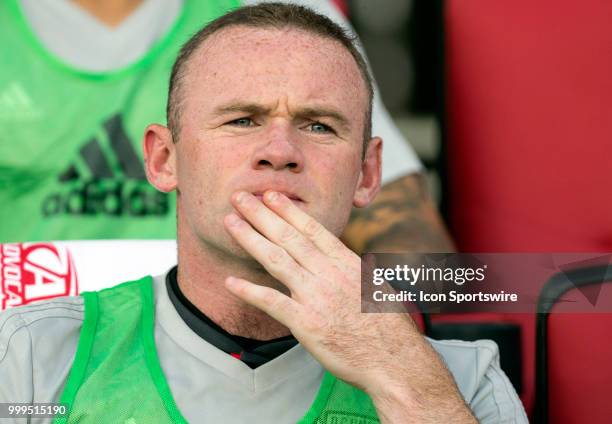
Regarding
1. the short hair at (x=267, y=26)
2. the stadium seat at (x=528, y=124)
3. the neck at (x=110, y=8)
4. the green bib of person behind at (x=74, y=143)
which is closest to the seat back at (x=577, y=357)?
the short hair at (x=267, y=26)

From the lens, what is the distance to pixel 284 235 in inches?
57.4

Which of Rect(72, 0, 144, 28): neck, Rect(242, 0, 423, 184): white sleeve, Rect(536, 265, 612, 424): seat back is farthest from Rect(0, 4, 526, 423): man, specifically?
Rect(72, 0, 144, 28): neck

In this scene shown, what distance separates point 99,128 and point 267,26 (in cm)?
90

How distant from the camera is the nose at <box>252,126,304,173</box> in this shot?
1507 millimetres

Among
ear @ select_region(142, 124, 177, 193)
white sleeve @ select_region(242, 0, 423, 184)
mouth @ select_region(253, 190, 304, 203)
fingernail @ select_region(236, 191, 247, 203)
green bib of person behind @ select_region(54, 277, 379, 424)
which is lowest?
green bib of person behind @ select_region(54, 277, 379, 424)

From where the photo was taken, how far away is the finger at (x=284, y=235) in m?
1.46

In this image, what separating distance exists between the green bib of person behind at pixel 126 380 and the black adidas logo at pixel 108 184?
2.39 ft

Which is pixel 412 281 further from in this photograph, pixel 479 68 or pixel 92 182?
pixel 479 68

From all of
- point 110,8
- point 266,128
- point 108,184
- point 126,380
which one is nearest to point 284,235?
point 266,128

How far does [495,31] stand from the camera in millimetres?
2975

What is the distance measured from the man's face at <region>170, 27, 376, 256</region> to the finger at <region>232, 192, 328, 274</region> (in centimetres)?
5

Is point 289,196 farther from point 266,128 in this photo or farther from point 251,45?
point 251,45

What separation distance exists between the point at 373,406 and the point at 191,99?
0.59m

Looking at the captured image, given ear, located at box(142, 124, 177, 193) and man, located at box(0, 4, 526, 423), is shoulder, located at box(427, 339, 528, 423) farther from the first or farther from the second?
ear, located at box(142, 124, 177, 193)
